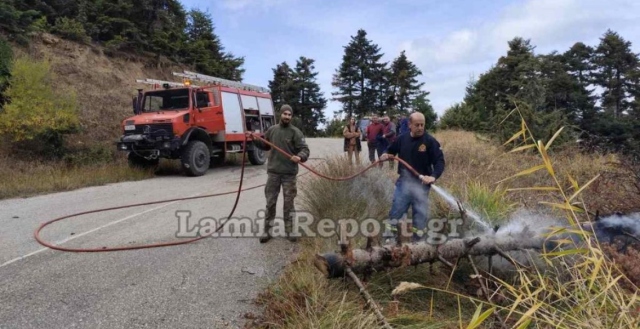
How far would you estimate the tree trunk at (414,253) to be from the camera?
322 cm

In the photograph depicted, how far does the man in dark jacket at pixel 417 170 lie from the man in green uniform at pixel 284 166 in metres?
1.22

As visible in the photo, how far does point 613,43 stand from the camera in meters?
35.0

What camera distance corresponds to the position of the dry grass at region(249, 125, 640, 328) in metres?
2.19

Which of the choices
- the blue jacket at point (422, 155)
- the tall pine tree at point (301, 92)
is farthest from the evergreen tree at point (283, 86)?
the blue jacket at point (422, 155)

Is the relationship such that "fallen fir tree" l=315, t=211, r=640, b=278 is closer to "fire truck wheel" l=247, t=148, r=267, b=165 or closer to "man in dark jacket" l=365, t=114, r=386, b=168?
"man in dark jacket" l=365, t=114, r=386, b=168

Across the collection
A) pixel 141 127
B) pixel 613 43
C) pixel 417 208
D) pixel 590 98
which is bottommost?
pixel 417 208

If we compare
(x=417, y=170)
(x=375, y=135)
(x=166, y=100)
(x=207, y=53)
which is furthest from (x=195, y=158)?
(x=207, y=53)

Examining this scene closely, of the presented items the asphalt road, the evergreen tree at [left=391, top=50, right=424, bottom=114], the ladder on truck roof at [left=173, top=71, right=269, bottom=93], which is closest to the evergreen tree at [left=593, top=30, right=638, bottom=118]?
the evergreen tree at [left=391, top=50, right=424, bottom=114]

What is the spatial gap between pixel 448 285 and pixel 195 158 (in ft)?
28.8

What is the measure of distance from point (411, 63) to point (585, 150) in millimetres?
42991

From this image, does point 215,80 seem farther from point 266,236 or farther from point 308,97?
point 308,97

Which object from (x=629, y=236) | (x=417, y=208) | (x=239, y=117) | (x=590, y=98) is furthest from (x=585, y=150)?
(x=590, y=98)

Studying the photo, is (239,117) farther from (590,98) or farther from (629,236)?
(590,98)

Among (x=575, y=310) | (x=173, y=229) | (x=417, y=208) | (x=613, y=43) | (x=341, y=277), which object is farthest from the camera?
(x=613, y=43)
